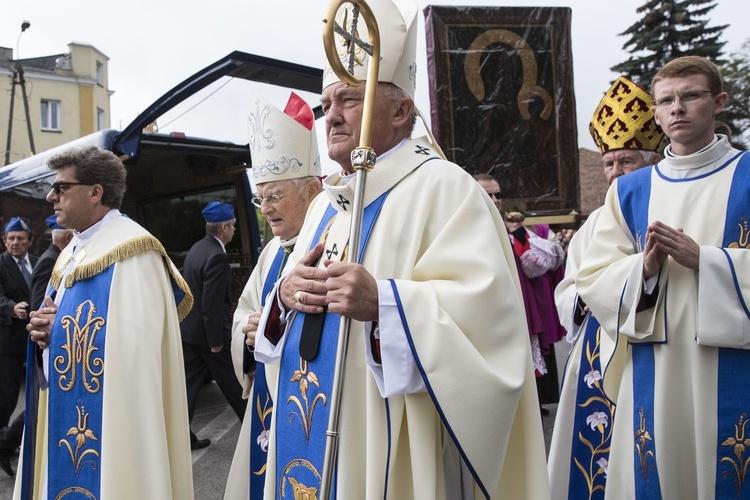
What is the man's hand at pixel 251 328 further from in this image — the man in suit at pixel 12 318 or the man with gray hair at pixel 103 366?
the man in suit at pixel 12 318

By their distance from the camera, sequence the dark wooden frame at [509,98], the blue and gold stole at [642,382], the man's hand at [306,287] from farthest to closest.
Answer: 1. the dark wooden frame at [509,98]
2. the blue and gold stole at [642,382]
3. the man's hand at [306,287]

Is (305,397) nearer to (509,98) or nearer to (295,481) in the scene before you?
(295,481)

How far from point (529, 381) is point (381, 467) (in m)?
0.52

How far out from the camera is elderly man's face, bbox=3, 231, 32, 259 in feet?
23.8

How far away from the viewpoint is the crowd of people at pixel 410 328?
6.56 ft

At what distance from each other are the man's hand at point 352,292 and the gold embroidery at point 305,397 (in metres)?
0.38

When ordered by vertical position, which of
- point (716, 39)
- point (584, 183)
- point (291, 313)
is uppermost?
point (716, 39)

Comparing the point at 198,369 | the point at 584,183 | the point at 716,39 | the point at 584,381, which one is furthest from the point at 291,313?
the point at 584,183

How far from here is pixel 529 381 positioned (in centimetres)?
215

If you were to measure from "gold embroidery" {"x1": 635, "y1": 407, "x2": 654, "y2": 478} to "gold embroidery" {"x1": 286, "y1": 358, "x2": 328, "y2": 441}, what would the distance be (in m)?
1.46

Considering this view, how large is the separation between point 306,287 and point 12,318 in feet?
17.8

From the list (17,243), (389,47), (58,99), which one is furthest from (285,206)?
(58,99)

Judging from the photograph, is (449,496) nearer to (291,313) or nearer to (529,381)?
(529,381)

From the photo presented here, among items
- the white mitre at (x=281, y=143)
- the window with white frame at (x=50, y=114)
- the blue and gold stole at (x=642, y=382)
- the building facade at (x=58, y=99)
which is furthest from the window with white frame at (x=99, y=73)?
the blue and gold stole at (x=642, y=382)
